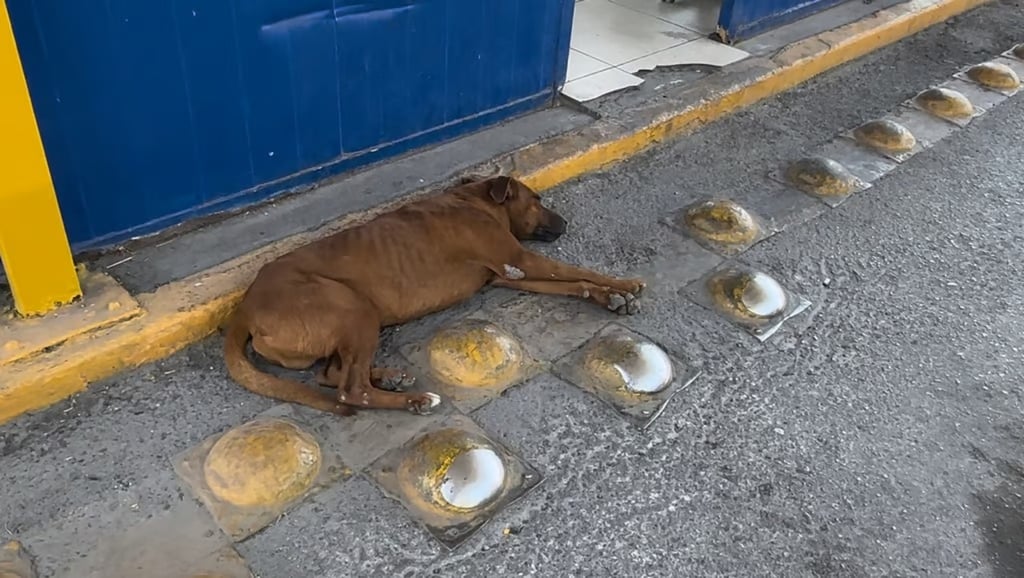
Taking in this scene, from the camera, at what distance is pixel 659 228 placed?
12.3 ft

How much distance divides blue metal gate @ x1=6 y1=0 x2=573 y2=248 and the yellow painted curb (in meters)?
0.35

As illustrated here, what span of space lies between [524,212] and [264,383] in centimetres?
122

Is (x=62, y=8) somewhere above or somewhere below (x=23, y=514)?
above

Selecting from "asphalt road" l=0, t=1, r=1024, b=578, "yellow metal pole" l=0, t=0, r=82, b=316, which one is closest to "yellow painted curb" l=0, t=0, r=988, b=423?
"asphalt road" l=0, t=1, r=1024, b=578

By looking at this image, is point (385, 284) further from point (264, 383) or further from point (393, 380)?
point (264, 383)

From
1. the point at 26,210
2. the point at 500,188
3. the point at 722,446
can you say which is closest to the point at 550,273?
the point at 500,188

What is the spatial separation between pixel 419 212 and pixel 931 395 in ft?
6.23

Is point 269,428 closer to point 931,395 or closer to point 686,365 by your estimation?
point 686,365

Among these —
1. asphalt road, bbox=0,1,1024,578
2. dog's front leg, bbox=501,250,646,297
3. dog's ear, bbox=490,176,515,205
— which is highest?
dog's ear, bbox=490,176,515,205

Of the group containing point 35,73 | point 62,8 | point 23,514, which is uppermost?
point 62,8

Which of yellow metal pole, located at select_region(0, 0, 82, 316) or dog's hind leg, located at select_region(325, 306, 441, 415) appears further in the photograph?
dog's hind leg, located at select_region(325, 306, 441, 415)

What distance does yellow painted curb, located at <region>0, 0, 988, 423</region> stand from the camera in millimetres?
2582

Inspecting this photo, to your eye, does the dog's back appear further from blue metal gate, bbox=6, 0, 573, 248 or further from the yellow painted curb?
blue metal gate, bbox=6, 0, 573, 248

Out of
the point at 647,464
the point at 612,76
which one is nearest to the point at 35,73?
the point at 647,464
